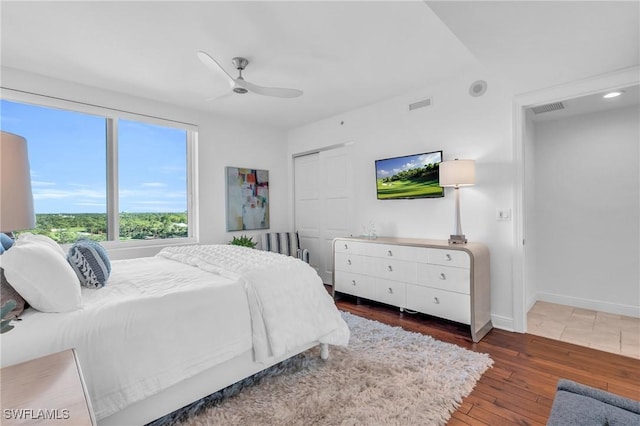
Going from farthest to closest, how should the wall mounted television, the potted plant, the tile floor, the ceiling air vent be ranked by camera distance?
the potted plant, the wall mounted television, the ceiling air vent, the tile floor

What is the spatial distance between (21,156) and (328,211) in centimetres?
397

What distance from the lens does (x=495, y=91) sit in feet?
10.2

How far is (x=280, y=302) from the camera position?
2.06 metres

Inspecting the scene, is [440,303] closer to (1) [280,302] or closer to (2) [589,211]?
(1) [280,302]

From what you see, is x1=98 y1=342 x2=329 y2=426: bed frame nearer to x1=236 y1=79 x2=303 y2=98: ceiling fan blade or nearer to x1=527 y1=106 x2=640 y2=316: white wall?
x1=236 y1=79 x2=303 y2=98: ceiling fan blade

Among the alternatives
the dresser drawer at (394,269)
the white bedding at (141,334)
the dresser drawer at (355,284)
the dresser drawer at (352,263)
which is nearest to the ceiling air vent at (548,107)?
the dresser drawer at (394,269)

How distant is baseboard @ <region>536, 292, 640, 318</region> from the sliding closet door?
266cm

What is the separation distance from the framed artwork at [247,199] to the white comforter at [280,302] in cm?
209

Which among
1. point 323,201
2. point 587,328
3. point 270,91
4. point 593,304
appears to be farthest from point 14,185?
point 593,304

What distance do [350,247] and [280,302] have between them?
1.94 metres

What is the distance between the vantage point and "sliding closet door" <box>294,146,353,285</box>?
4613mm

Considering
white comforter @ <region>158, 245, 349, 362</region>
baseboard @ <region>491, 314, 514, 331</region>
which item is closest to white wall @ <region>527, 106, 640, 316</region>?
baseboard @ <region>491, 314, 514, 331</region>

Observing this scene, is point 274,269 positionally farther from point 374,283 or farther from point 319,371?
point 374,283

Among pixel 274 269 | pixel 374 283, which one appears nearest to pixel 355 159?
pixel 374 283
